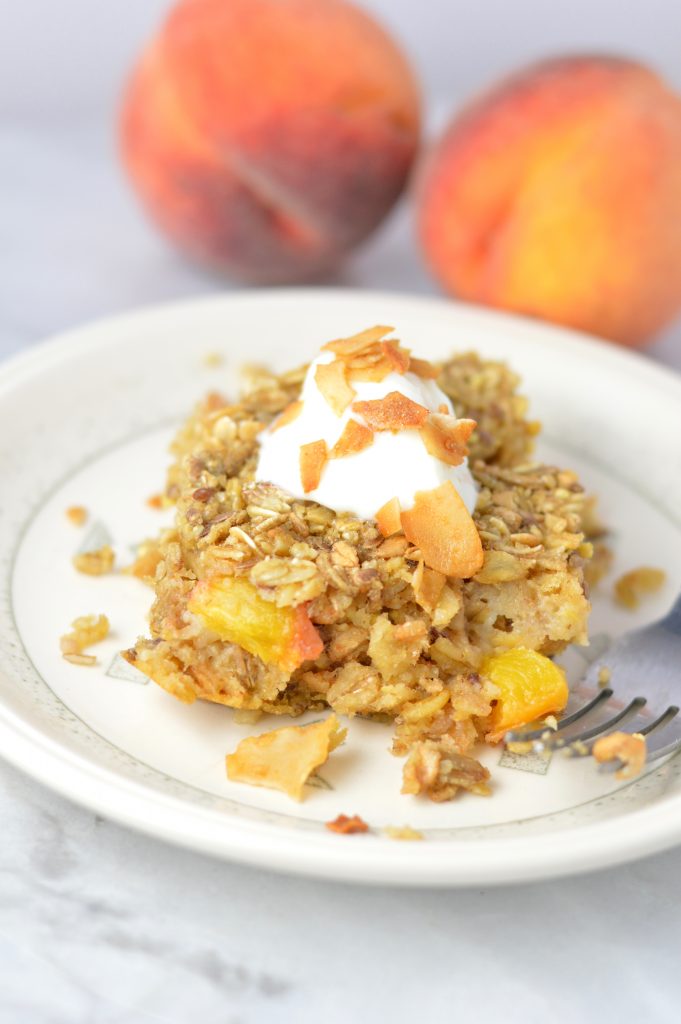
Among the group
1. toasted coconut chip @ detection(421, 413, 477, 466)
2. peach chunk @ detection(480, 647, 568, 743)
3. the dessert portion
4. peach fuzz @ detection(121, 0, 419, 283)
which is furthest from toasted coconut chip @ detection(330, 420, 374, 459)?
peach fuzz @ detection(121, 0, 419, 283)

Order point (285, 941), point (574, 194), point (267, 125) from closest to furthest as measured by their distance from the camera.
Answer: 1. point (285, 941)
2. point (574, 194)
3. point (267, 125)

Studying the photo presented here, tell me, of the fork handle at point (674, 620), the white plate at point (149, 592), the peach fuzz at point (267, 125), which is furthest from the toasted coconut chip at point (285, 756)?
the peach fuzz at point (267, 125)

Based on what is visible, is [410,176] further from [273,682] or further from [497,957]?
[497,957]

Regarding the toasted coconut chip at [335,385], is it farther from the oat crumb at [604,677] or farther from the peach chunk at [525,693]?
the oat crumb at [604,677]

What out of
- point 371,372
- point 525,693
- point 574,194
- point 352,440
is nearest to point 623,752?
A: point 525,693

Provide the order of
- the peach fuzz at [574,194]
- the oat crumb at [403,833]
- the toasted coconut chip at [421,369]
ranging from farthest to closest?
1. the peach fuzz at [574,194]
2. the toasted coconut chip at [421,369]
3. the oat crumb at [403,833]

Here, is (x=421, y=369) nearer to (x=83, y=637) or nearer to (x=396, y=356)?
(x=396, y=356)
